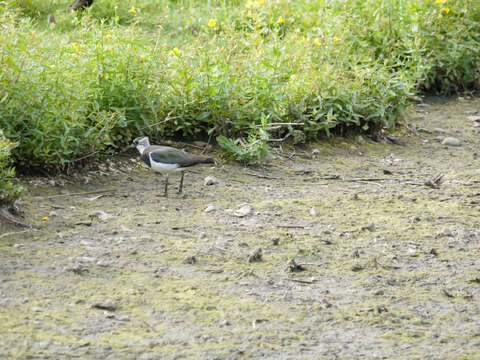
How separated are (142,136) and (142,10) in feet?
13.2

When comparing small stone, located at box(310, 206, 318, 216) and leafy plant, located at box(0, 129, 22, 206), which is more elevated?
leafy plant, located at box(0, 129, 22, 206)

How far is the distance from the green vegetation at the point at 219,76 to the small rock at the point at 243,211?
3.09 ft

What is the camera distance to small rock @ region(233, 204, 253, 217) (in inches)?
183

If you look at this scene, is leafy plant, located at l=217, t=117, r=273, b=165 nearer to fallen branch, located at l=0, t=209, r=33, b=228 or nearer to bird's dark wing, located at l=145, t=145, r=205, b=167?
bird's dark wing, located at l=145, t=145, r=205, b=167

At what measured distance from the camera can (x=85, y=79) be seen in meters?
5.21

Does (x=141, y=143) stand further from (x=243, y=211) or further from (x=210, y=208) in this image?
(x=243, y=211)

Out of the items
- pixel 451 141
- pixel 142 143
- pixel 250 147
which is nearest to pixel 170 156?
pixel 142 143

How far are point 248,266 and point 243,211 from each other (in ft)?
3.01

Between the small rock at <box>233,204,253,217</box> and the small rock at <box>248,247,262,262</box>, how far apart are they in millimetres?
747

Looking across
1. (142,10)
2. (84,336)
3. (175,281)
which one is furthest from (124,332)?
(142,10)

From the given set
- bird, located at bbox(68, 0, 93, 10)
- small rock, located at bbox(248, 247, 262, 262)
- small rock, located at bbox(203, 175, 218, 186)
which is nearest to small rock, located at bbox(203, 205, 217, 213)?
small rock, located at bbox(203, 175, 218, 186)

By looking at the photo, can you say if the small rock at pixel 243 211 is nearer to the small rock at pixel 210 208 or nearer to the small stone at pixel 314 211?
the small rock at pixel 210 208

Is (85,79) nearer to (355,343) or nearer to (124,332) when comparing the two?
(124,332)

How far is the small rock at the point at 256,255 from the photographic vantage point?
3879 mm
